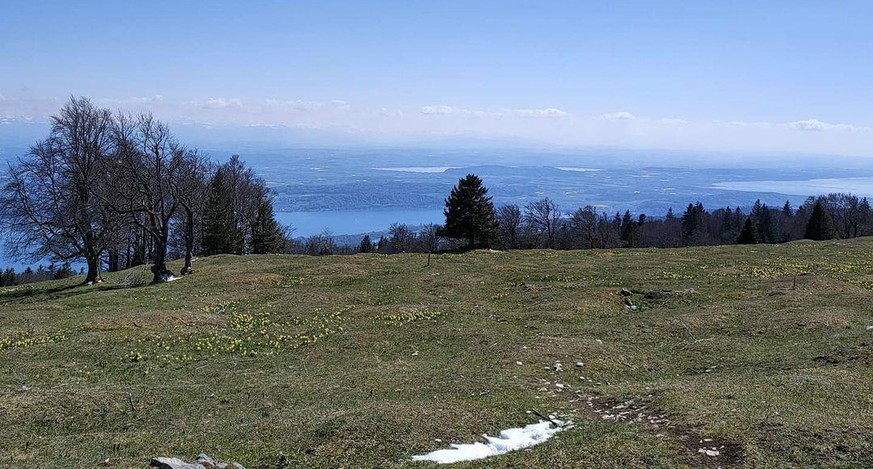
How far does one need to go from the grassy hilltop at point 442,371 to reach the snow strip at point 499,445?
36 centimetres

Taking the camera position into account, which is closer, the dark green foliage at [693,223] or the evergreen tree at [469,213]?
the evergreen tree at [469,213]

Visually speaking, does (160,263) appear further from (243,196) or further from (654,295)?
(243,196)

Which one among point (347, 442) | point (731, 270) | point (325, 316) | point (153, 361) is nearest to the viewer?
point (347, 442)

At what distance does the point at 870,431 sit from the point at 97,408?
60.1ft

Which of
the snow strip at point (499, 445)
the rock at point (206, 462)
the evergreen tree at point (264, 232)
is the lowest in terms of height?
the evergreen tree at point (264, 232)

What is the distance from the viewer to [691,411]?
1243 centimetres

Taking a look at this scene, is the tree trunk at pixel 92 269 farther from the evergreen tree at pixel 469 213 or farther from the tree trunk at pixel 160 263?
the evergreen tree at pixel 469 213

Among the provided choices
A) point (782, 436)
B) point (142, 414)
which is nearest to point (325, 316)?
point (142, 414)

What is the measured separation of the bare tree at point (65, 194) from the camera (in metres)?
43.5

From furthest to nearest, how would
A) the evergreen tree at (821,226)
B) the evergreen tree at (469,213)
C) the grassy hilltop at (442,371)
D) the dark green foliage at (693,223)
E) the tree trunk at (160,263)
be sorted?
the dark green foliage at (693,223)
the evergreen tree at (821,226)
the evergreen tree at (469,213)
the tree trunk at (160,263)
the grassy hilltop at (442,371)

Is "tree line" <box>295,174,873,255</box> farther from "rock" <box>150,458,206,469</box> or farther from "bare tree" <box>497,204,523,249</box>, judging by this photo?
"rock" <box>150,458,206,469</box>

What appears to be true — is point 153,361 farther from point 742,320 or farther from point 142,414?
point 742,320

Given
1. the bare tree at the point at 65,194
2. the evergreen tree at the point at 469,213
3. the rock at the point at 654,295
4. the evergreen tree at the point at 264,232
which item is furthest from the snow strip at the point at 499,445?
the evergreen tree at the point at 264,232

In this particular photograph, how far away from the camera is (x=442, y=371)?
714 inches
